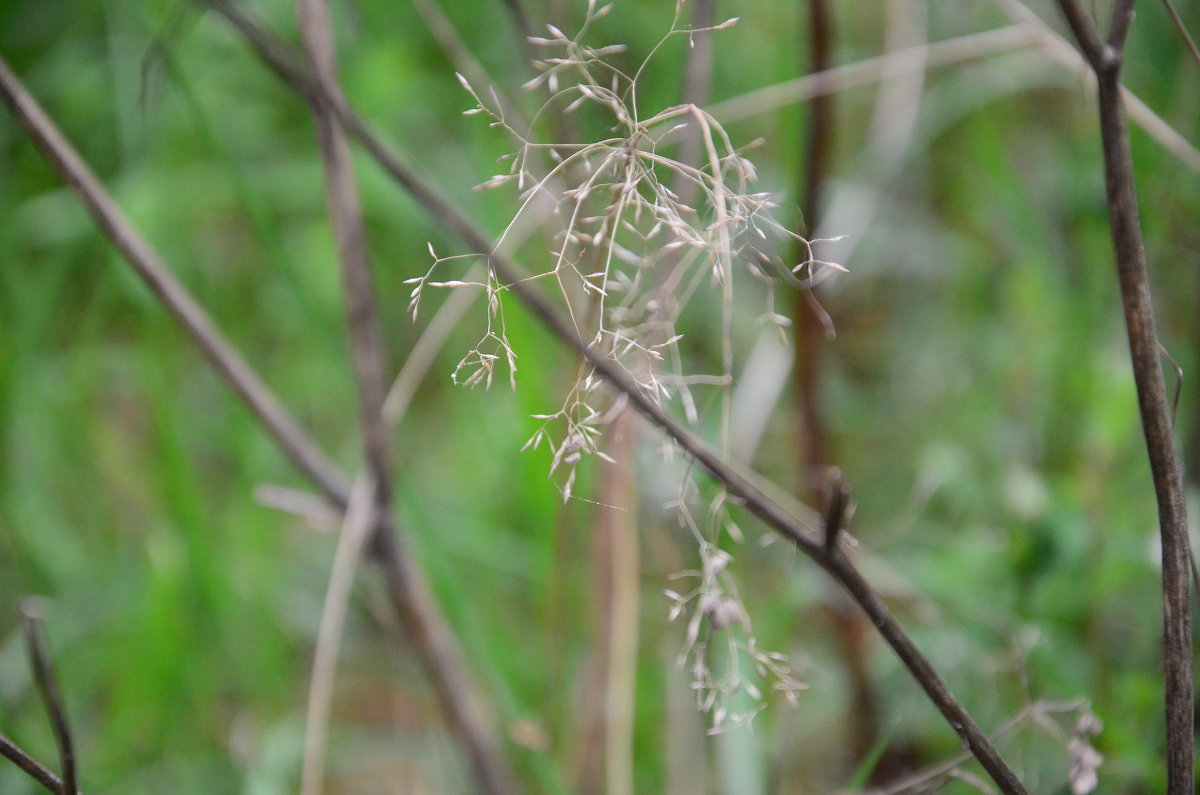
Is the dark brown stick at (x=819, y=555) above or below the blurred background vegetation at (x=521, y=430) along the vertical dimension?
above

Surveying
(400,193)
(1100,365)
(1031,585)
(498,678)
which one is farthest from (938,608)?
(400,193)

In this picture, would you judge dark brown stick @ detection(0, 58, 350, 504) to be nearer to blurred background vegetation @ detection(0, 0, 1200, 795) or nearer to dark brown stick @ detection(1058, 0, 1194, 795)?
blurred background vegetation @ detection(0, 0, 1200, 795)

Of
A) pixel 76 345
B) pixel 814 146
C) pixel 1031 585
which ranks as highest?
pixel 814 146

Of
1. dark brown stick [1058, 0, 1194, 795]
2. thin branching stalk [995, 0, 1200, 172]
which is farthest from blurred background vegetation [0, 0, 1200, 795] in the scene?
dark brown stick [1058, 0, 1194, 795]

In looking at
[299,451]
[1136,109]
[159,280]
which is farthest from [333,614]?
[1136,109]

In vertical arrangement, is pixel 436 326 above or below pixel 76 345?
above

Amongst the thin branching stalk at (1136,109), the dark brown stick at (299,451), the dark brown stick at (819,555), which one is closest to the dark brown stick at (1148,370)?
the dark brown stick at (819,555)

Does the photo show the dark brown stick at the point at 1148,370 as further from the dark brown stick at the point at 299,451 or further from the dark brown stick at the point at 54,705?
the dark brown stick at the point at 299,451

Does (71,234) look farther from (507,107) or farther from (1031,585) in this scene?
(1031,585)
